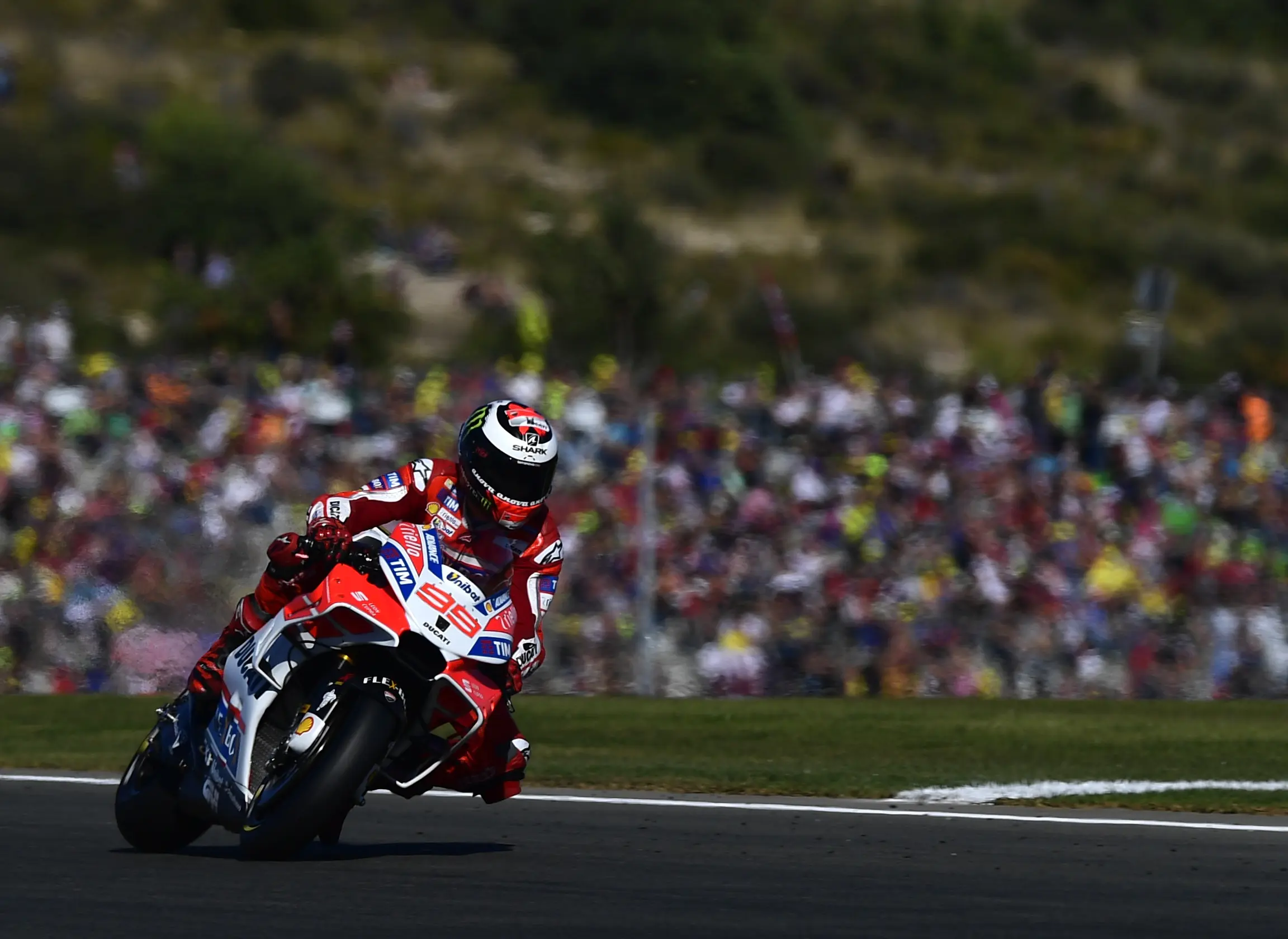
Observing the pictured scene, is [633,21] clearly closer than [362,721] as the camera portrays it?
No

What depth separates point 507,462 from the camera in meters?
7.43

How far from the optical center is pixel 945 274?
42.0 m

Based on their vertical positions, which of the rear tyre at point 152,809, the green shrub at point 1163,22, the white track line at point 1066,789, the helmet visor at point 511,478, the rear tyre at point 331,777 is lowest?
the green shrub at point 1163,22

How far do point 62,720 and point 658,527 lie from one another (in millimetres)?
4113

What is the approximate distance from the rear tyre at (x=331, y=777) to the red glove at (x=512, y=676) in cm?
47

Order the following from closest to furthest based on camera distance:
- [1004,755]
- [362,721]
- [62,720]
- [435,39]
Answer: [362,721], [1004,755], [62,720], [435,39]

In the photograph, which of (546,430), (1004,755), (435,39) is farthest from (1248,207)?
(546,430)

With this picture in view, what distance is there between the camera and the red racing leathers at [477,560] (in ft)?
24.5

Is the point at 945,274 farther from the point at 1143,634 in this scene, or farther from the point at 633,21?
the point at 1143,634

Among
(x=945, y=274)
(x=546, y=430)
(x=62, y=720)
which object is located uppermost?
(x=546, y=430)

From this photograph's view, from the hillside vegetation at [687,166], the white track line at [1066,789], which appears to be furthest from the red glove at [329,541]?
the hillside vegetation at [687,166]

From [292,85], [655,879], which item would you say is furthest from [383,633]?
[292,85]

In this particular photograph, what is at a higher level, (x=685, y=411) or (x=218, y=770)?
(x=218, y=770)

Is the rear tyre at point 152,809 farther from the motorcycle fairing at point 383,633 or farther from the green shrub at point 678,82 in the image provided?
the green shrub at point 678,82
